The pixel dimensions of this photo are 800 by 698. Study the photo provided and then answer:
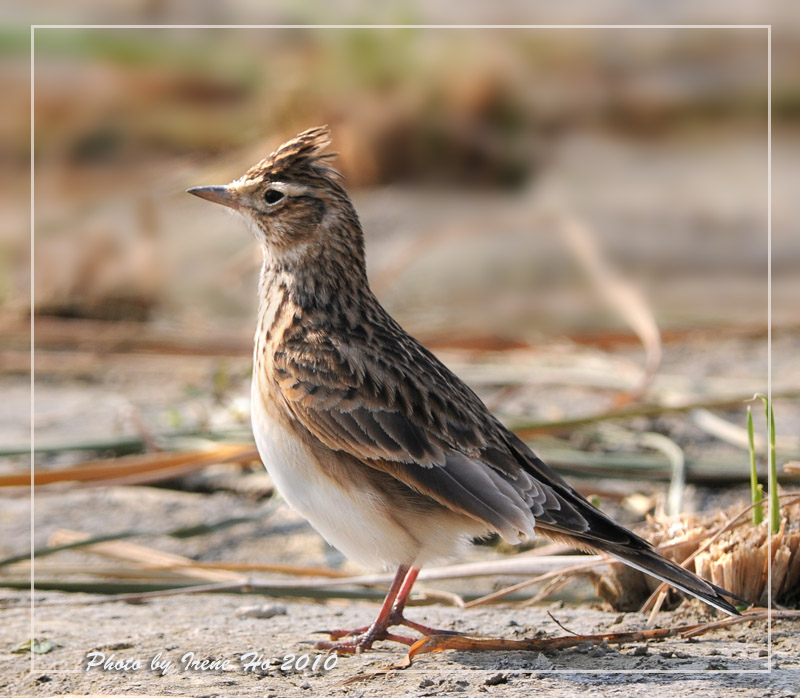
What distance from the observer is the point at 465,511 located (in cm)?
301

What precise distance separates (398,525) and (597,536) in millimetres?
518

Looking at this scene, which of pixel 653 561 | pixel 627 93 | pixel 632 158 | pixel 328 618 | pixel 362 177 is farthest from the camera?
pixel 627 93

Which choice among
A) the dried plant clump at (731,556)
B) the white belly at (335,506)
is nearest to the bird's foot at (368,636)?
the white belly at (335,506)

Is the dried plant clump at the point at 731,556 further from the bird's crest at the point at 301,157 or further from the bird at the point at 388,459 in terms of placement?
the bird's crest at the point at 301,157

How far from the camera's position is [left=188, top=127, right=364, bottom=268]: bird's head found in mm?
3604

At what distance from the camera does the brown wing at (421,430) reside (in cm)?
303

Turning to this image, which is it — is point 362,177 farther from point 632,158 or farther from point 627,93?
point 627,93

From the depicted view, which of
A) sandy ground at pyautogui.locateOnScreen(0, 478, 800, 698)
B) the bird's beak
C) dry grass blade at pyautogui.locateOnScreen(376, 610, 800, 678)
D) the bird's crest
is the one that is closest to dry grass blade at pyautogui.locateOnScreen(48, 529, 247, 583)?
sandy ground at pyautogui.locateOnScreen(0, 478, 800, 698)

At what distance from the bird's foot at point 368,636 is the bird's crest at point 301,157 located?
1.34m

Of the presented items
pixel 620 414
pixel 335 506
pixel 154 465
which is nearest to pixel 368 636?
pixel 335 506

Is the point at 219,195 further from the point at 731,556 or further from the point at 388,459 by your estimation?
the point at 731,556

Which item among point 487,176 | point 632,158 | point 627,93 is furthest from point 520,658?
point 627,93

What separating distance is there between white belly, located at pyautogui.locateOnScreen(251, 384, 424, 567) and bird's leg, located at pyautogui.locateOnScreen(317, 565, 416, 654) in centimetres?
6

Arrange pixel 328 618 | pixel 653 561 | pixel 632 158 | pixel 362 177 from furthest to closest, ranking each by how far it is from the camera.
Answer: pixel 632 158 < pixel 362 177 < pixel 328 618 < pixel 653 561
